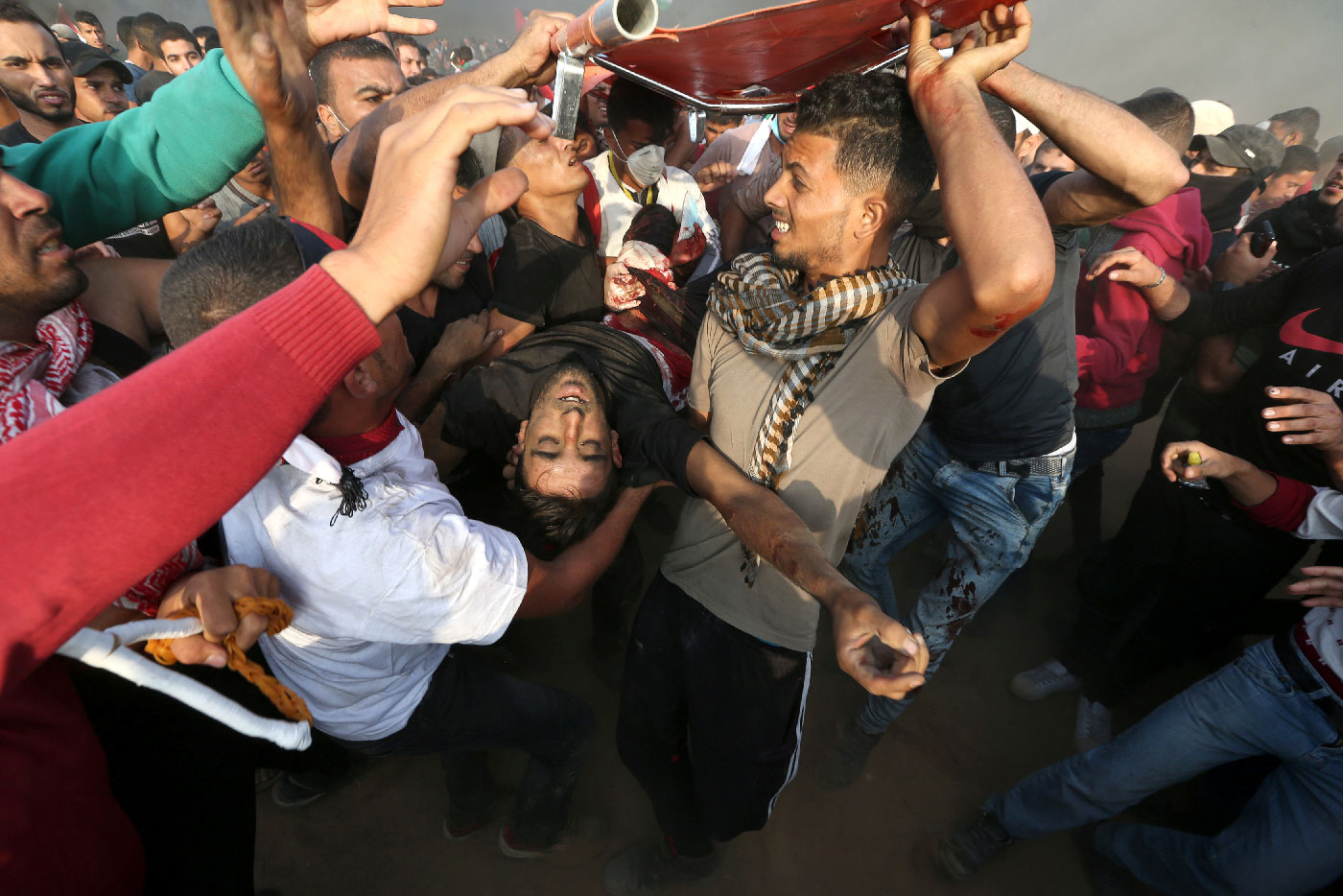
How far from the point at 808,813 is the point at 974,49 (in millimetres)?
3125

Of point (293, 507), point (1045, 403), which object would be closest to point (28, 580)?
point (293, 507)

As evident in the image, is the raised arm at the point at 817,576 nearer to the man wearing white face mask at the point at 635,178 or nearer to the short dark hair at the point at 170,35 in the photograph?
the man wearing white face mask at the point at 635,178

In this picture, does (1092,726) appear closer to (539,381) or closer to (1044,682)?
(1044,682)

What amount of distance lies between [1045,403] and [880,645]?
1.96 m

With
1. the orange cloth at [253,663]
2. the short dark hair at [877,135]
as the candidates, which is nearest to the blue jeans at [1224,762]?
the short dark hair at [877,135]

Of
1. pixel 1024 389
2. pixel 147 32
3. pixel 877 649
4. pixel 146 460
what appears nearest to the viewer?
pixel 146 460

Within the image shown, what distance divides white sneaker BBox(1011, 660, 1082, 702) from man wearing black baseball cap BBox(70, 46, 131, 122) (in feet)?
23.9

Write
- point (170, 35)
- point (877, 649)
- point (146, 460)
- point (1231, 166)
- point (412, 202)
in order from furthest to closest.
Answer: point (170, 35) → point (1231, 166) → point (877, 649) → point (412, 202) → point (146, 460)

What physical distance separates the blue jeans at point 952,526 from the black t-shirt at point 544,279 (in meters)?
1.68

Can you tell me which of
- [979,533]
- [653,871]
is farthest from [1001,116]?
[653,871]

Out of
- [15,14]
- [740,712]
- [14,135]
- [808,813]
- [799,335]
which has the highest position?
[15,14]

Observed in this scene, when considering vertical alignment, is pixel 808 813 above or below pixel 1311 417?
below

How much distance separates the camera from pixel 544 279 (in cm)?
284

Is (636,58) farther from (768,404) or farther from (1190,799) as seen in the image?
(1190,799)
